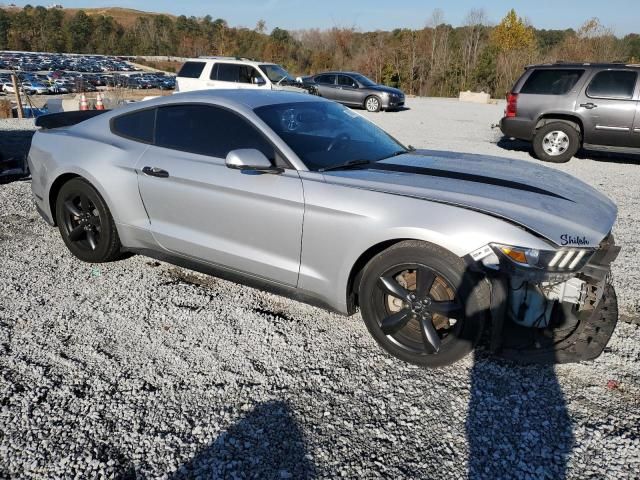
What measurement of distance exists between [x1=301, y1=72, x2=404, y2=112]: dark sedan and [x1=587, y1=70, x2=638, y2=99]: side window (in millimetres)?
11085

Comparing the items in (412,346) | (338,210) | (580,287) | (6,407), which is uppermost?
(338,210)

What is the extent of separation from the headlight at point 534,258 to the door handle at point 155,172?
2259 millimetres

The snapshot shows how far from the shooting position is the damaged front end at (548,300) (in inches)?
102

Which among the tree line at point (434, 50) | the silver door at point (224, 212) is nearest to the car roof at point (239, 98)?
the silver door at point (224, 212)

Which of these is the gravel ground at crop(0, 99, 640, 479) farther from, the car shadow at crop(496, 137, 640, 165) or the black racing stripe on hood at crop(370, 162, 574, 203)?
the car shadow at crop(496, 137, 640, 165)

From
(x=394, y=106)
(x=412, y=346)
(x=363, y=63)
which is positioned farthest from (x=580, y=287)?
(x=363, y=63)

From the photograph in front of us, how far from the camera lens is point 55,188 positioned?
437 centimetres

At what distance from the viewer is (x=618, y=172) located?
9133 mm

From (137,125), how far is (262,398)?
2.45 metres

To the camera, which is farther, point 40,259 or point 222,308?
point 40,259

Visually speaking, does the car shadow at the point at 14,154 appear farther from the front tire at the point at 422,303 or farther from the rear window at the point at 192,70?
the front tire at the point at 422,303

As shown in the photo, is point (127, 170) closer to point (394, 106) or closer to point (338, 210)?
point (338, 210)

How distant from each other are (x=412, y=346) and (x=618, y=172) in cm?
808

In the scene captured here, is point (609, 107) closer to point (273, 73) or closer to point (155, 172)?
point (155, 172)
